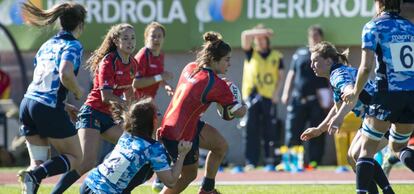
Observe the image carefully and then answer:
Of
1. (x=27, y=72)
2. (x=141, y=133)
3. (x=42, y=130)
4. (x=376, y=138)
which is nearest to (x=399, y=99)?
(x=376, y=138)

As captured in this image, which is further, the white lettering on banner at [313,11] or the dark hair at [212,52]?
the white lettering on banner at [313,11]

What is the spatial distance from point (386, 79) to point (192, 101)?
5.38 ft

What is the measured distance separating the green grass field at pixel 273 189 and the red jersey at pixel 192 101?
2304 millimetres

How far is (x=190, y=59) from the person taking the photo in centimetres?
1652

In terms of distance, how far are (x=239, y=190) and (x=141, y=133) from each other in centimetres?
363

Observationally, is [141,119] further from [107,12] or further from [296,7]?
[107,12]

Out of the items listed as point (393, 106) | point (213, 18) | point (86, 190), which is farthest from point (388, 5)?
point (213, 18)

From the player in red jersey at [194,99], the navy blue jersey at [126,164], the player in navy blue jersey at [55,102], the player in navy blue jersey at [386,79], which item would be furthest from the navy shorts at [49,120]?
the player in navy blue jersey at [386,79]

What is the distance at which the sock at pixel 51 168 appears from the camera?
9078 millimetres

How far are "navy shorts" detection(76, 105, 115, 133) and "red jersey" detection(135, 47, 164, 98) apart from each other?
59.0 inches

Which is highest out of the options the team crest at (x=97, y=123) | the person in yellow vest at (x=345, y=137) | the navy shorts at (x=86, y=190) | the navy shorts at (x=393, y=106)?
the navy shorts at (x=393, y=106)

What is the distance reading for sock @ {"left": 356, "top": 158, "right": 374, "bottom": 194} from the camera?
835cm

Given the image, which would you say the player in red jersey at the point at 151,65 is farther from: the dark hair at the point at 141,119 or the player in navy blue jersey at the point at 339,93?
the dark hair at the point at 141,119

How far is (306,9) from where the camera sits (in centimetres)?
1584
